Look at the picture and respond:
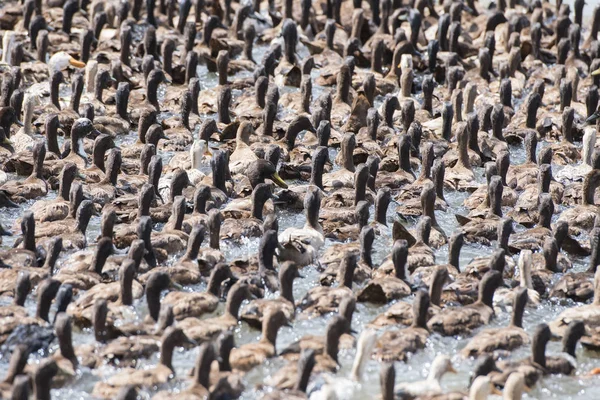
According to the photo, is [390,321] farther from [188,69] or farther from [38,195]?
[188,69]

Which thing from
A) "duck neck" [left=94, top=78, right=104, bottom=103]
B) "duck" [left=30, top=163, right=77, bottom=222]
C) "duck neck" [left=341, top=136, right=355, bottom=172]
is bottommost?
"duck" [left=30, top=163, right=77, bottom=222]

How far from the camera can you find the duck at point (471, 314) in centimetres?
1388

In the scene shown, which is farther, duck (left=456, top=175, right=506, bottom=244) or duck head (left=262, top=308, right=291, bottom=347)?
duck (left=456, top=175, right=506, bottom=244)

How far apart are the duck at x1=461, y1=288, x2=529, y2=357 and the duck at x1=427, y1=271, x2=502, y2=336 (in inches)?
9.5

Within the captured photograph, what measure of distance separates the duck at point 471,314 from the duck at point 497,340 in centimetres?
24

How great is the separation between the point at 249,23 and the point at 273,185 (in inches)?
307

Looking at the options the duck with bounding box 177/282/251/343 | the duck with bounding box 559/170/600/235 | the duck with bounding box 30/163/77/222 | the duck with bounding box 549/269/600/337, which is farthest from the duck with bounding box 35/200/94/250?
the duck with bounding box 559/170/600/235

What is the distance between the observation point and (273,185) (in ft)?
59.7

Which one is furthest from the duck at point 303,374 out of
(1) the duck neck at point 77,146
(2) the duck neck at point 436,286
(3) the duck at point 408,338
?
(1) the duck neck at point 77,146

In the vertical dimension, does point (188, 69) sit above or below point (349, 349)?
above

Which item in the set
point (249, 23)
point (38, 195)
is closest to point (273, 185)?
point (38, 195)

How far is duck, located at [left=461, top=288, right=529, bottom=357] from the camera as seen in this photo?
1345 centimetres

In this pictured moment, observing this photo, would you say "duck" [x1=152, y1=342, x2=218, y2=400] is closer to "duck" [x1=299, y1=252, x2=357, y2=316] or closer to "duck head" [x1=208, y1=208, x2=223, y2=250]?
"duck" [x1=299, y1=252, x2=357, y2=316]

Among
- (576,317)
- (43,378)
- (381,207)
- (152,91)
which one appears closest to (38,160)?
(152,91)
